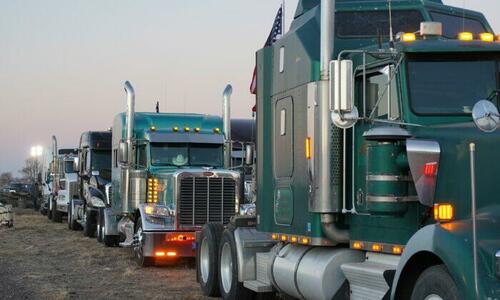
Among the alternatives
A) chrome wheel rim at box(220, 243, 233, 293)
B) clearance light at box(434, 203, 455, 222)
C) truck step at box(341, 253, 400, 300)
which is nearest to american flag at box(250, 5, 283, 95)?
chrome wheel rim at box(220, 243, 233, 293)

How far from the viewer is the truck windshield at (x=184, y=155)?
54.5ft

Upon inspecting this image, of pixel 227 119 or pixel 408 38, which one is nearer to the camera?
pixel 408 38

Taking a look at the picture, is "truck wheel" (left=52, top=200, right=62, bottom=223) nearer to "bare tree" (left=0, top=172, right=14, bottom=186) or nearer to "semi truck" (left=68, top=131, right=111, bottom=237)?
"semi truck" (left=68, top=131, right=111, bottom=237)

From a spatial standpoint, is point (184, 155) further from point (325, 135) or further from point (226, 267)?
point (325, 135)

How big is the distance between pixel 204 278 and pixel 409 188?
5.70 metres

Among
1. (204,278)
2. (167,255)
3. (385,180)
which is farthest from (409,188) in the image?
(167,255)

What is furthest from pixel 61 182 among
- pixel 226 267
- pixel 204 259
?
pixel 226 267

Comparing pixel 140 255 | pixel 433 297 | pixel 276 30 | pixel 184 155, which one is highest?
pixel 276 30

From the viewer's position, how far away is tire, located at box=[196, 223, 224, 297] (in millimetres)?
11055

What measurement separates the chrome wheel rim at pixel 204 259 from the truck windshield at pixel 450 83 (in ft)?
18.3

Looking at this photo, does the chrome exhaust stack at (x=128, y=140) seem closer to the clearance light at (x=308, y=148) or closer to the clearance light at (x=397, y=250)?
the clearance light at (x=308, y=148)

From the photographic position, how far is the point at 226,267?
35.3ft

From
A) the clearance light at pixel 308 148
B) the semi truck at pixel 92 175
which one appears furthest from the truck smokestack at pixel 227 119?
the clearance light at pixel 308 148

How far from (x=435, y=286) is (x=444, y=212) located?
0.57 m
